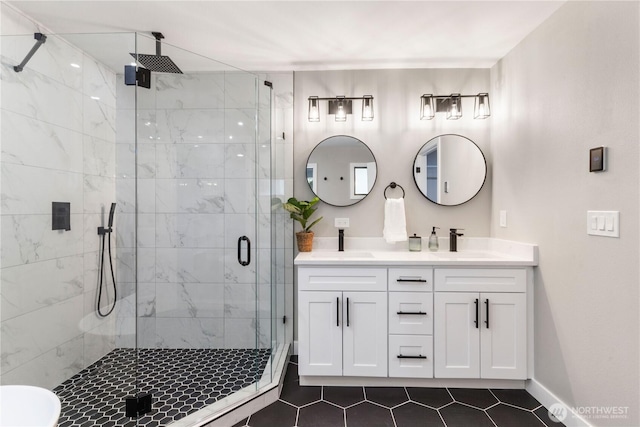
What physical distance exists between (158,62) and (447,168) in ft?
7.65

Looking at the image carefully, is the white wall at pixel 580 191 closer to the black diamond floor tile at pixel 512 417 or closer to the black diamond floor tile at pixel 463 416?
the black diamond floor tile at pixel 512 417

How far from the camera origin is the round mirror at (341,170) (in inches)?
101

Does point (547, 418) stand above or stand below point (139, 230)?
below

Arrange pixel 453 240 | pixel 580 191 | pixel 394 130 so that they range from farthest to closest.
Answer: pixel 394 130, pixel 453 240, pixel 580 191

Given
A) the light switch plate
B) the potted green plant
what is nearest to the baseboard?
→ the light switch plate

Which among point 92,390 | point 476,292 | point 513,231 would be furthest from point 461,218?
point 92,390

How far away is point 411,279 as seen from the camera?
6.70 feet

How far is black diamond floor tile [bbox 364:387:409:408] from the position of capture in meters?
1.91

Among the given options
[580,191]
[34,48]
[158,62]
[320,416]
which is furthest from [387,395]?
[34,48]

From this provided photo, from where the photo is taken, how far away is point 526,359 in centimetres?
198

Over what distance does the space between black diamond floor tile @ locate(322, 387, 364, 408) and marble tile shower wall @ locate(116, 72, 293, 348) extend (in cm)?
57

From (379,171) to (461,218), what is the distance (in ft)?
2.63

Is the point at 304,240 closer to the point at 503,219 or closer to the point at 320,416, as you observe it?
the point at 320,416

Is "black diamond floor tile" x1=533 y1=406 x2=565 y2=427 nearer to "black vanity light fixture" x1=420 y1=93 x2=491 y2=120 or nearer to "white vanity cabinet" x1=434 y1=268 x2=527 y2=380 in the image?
"white vanity cabinet" x1=434 y1=268 x2=527 y2=380
